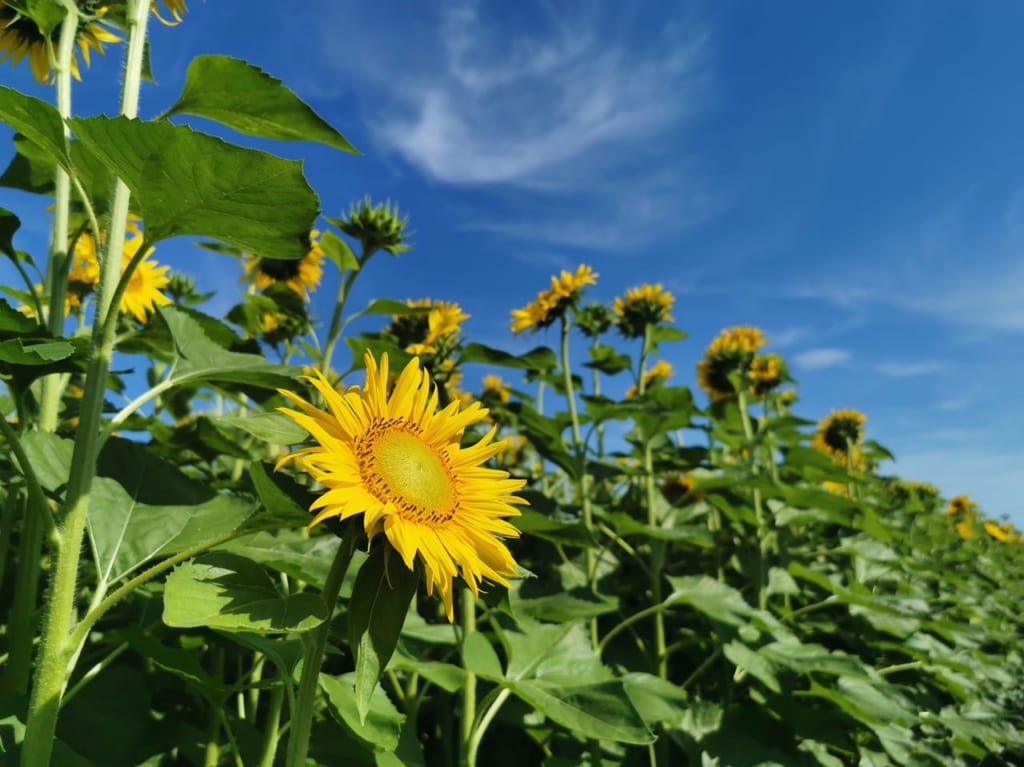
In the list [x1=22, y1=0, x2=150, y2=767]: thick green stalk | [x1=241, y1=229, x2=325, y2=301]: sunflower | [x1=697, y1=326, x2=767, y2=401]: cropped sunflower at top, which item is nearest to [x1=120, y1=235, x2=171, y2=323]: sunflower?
[x1=241, y1=229, x2=325, y2=301]: sunflower

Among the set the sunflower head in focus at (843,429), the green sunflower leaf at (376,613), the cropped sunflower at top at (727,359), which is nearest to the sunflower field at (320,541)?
the green sunflower leaf at (376,613)

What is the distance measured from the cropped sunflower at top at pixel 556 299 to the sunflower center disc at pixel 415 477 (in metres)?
1.90

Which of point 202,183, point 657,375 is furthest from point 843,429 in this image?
point 202,183

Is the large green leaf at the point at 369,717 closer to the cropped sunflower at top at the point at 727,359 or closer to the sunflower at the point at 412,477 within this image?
the sunflower at the point at 412,477

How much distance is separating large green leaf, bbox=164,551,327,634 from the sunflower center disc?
0.42ft

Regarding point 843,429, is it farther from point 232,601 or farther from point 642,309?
point 232,601

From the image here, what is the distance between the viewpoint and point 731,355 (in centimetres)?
337

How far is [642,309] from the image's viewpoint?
3191mm

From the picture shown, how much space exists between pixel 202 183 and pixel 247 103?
0.34 metres

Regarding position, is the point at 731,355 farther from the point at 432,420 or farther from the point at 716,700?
the point at 432,420

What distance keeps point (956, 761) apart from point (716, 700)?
82cm

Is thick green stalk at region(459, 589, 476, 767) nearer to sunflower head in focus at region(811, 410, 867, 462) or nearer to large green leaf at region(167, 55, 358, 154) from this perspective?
large green leaf at region(167, 55, 358, 154)

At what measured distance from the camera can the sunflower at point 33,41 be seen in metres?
1.61

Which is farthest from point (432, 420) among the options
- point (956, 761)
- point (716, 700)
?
point (956, 761)
